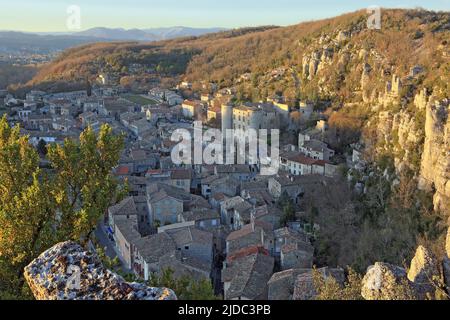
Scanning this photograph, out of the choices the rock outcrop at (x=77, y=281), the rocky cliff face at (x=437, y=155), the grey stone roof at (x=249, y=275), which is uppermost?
the rock outcrop at (x=77, y=281)

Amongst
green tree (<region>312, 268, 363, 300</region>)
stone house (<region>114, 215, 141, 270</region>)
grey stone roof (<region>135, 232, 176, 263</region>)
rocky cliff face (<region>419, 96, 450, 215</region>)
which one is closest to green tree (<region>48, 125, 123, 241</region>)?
green tree (<region>312, 268, 363, 300</region>)

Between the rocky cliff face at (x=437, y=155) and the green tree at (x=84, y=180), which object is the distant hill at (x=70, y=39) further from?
the green tree at (x=84, y=180)

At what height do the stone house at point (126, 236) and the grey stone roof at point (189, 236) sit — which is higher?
the grey stone roof at point (189, 236)

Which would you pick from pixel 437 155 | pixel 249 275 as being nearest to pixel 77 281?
pixel 249 275

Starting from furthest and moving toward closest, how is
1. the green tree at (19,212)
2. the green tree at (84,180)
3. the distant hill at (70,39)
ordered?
1. the distant hill at (70,39)
2. the green tree at (84,180)
3. the green tree at (19,212)

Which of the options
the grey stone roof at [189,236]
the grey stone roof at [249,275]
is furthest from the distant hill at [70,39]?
the grey stone roof at [249,275]

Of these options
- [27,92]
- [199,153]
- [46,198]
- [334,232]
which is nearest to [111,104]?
[27,92]

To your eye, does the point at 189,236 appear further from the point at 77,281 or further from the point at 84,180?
the point at 77,281

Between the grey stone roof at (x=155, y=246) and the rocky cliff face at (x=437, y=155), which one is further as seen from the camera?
the rocky cliff face at (x=437, y=155)
